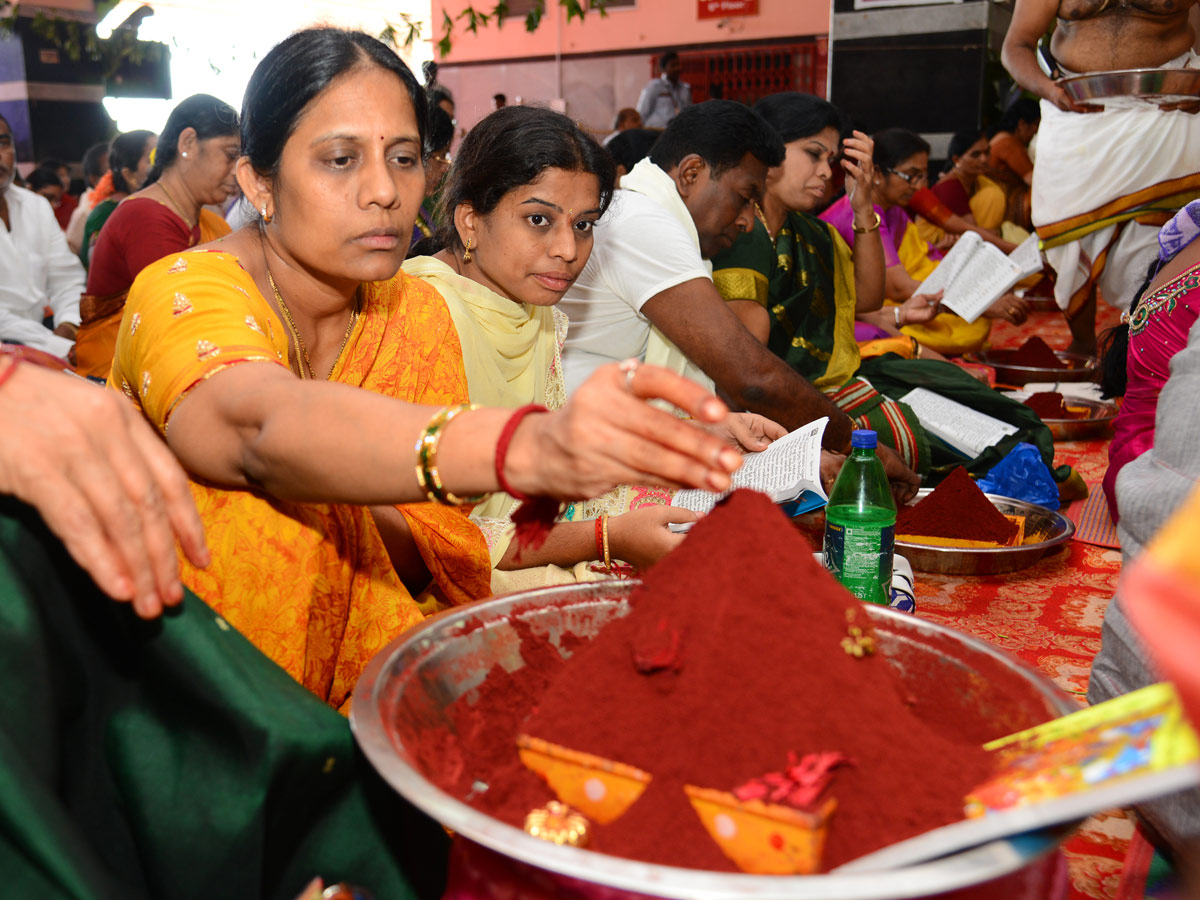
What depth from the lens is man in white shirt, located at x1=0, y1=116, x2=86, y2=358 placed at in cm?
425

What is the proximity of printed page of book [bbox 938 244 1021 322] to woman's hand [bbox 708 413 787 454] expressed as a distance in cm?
198

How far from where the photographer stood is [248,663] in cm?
87

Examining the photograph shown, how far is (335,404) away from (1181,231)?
1911 mm

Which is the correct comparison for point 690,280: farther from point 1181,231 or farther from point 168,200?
point 168,200

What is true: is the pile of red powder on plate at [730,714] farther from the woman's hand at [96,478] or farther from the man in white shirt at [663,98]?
the man in white shirt at [663,98]

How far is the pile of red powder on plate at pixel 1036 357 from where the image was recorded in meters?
4.34

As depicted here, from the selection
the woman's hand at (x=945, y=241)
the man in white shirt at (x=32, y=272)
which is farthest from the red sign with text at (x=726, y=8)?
the man in white shirt at (x=32, y=272)

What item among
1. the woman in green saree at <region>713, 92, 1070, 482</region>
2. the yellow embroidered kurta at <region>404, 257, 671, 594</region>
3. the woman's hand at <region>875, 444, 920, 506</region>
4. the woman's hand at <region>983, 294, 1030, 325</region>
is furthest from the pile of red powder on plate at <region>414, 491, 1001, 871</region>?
the woman's hand at <region>983, 294, 1030, 325</region>

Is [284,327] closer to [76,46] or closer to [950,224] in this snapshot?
[950,224]

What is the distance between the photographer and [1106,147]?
368cm

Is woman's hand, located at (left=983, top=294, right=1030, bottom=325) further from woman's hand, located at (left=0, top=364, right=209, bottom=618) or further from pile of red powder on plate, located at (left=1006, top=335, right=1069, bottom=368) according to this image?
woman's hand, located at (left=0, top=364, right=209, bottom=618)

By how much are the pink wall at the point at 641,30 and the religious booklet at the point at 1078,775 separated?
47.3 ft

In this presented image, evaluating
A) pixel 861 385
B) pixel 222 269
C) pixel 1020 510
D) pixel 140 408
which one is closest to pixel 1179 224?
pixel 1020 510

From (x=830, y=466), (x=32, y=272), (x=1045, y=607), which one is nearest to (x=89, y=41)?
(x=32, y=272)
